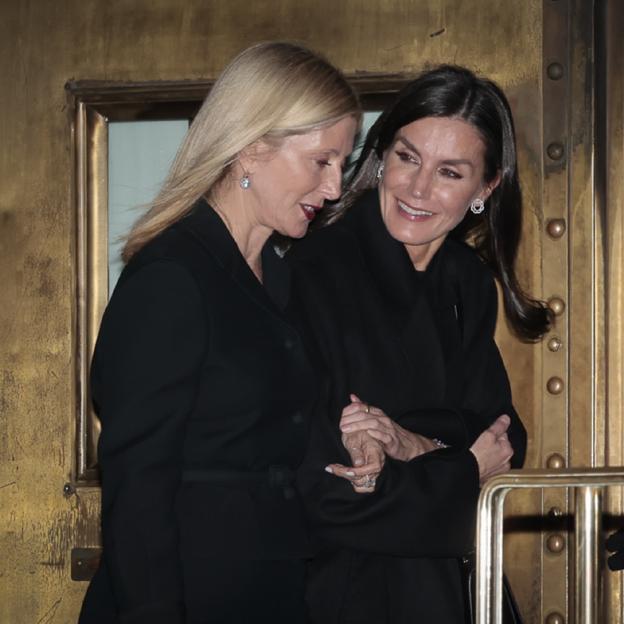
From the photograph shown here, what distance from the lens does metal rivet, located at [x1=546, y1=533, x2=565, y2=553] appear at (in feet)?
9.59

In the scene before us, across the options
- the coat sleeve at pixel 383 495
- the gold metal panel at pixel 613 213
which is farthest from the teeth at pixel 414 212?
the gold metal panel at pixel 613 213

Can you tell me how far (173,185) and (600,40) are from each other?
48.7 inches

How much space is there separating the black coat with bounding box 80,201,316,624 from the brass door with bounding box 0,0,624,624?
3.28 ft

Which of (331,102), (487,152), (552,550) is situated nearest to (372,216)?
(487,152)

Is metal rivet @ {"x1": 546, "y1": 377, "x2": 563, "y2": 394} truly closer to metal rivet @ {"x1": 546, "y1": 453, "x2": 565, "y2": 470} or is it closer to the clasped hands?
metal rivet @ {"x1": 546, "y1": 453, "x2": 565, "y2": 470}

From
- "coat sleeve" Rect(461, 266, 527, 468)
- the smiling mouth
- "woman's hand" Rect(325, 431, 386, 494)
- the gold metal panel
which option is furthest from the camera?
the gold metal panel

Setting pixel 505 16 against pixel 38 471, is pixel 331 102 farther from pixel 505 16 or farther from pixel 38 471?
pixel 38 471

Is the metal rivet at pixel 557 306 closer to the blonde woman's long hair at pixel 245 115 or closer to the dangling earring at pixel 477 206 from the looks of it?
the dangling earring at pixel 477 206

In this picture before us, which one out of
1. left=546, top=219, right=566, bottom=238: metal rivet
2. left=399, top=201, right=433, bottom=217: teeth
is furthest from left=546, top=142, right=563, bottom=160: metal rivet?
left=399, top=201, right=433, bottom=217: teeth

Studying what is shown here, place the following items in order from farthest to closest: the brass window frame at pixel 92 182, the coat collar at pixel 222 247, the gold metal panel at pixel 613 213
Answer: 1. the brass window frame at pixel 92 182
2. the gold metal panel at pixel 613 213
3. the coat collar at pixel 222 247

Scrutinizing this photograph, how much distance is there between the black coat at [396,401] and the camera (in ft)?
7.50

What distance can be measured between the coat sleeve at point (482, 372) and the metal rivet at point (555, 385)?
333 mm

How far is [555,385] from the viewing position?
2898mm

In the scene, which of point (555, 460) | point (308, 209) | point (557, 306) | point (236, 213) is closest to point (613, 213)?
point (557, 306)
